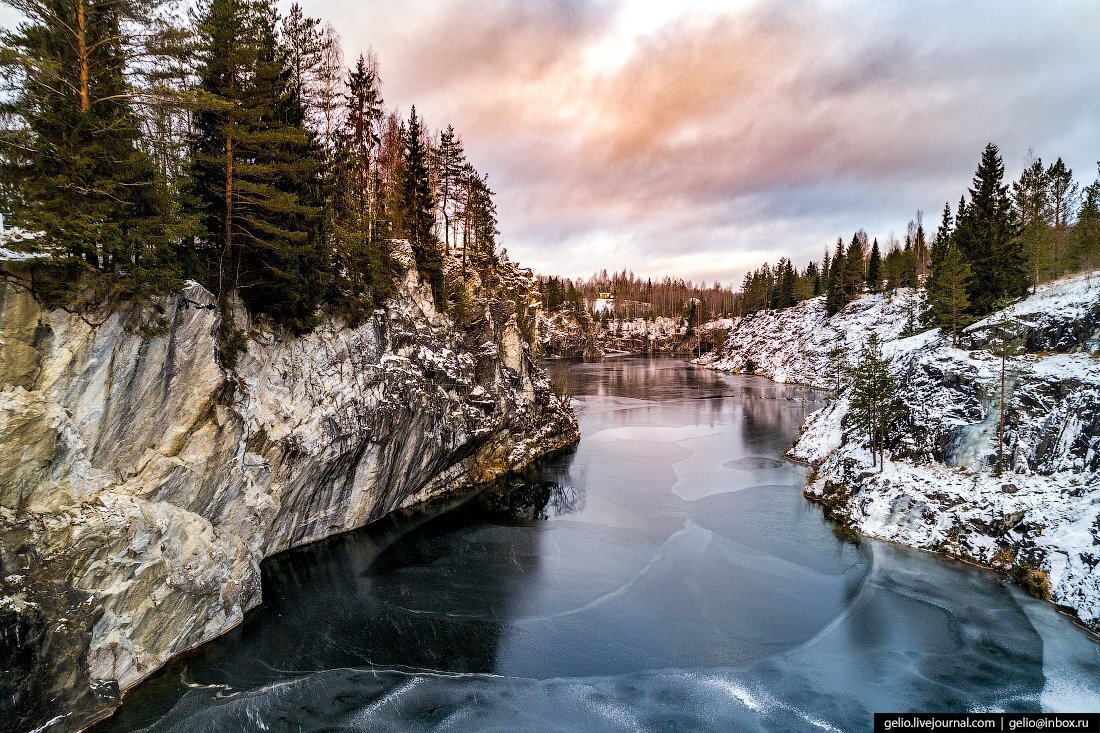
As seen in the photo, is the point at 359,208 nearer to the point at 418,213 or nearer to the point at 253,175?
the point at 418,213

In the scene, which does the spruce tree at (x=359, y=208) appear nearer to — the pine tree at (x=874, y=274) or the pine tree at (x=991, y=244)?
the pine tree at (x=991, y=244)

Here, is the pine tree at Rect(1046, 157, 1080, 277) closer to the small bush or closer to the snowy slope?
the snowy slope

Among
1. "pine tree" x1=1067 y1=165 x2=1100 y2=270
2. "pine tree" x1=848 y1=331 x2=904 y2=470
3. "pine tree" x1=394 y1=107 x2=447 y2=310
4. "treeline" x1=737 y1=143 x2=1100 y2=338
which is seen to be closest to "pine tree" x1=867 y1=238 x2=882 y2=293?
"treeline" x1=737 y1=143 x2=1100 y2=338

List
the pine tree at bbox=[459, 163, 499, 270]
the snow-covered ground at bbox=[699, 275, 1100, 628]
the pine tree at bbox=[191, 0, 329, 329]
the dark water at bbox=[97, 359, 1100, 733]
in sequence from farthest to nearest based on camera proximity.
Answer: the pine tree at bbox=[459, 163, 499, 270] < the snow-covered ground at bbox=[699, 275, 1100, 628] < the pine tree at bbox=[191, 0, 329, 329] < the dark water at bbox=[97, 359, 1100, 733]

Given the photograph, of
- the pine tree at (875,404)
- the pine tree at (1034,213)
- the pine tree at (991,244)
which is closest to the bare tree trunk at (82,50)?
the pine tree at (875,404)

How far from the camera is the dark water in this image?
14023 millimetres

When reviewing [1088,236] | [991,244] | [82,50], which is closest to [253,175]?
[82,50]

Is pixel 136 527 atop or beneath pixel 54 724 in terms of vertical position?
atop

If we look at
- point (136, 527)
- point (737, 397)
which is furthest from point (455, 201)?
point (737, 397)

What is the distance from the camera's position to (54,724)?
11.7 m

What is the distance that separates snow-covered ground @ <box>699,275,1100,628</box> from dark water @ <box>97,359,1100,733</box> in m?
1.82

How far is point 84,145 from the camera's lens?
41.3 feet

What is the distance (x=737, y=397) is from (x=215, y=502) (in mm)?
67725

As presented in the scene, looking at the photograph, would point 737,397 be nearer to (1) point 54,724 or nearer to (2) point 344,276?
(2) point 344,276
